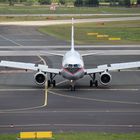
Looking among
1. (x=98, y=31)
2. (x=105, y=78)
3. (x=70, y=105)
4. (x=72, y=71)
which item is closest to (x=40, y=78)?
(x=72, y=71)

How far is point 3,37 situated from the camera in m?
113

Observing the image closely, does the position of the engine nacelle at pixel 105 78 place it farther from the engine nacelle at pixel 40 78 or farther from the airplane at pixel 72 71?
the engine nacelle at pixel 40 78

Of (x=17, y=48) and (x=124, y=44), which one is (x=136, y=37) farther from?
(x=17, y=48)

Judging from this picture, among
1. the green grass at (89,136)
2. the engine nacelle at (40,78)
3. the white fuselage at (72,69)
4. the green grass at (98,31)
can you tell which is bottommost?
the green grass at (89,136)

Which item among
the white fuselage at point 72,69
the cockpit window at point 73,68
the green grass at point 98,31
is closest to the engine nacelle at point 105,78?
the white fuselage at point 72,69

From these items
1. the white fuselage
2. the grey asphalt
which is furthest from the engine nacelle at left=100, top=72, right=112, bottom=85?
the white fuselage

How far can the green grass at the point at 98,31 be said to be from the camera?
10427 cm

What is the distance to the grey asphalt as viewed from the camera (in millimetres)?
37844

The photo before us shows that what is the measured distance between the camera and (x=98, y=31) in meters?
121

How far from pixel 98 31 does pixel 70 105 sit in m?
76.0

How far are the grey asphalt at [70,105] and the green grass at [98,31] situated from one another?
37.6 meters

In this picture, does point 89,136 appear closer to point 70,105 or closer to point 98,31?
point 70,105

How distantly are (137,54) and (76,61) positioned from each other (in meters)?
32.9

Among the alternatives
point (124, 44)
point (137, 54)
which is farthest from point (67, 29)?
point (137, 54)
